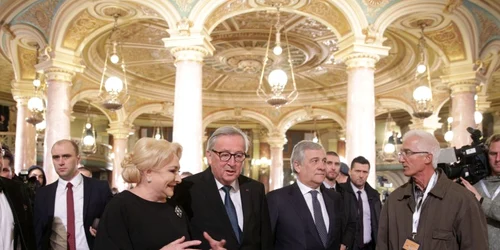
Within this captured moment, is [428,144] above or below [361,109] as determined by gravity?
below

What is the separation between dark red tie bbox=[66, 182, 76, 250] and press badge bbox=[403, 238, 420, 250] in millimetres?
2244

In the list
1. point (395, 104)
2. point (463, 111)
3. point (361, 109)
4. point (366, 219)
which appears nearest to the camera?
point (366, 219)

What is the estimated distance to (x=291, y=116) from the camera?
20.2 meters

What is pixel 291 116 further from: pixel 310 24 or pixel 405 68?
pixel 310 24

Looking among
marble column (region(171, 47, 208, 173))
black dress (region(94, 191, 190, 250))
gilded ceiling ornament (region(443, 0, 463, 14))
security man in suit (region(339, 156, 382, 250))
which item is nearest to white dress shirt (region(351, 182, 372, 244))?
security man in suit (region(339, 156, 382, 250))

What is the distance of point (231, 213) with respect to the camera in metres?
3.16

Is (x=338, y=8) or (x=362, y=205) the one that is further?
(x=338, y=8)

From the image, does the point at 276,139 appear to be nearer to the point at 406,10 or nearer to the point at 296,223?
the point at 406,10

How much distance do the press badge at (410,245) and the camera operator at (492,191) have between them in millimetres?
738

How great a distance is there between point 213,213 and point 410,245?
116 centimetres

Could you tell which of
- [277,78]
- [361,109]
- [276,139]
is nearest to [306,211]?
[361,109]

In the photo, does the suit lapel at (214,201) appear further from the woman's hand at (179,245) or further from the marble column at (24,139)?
the marble column at (24,139)

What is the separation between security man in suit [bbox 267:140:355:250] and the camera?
384 cm

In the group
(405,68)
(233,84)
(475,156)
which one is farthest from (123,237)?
(233,84)
